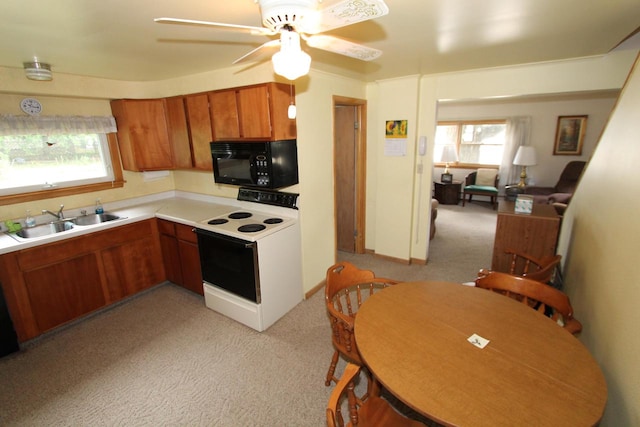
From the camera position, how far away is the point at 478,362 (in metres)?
1.26

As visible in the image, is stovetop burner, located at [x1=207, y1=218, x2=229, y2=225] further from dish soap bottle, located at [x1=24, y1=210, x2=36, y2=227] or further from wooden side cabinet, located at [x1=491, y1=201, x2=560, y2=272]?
wooden side cabinet, located at [x1=491, y1=201, x2=560, y2=272]

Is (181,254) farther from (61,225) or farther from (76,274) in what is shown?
(61,225)


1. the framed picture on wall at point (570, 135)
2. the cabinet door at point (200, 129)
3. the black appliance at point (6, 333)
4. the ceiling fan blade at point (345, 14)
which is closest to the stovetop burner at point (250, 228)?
the cabinet door at point (200, 129)

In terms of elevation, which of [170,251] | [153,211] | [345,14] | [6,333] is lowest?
[6,333]

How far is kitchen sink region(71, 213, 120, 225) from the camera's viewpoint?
3.10 meters

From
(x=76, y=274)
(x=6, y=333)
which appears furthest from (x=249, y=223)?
(x=6, y=333)

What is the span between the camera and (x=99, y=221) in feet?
10.4

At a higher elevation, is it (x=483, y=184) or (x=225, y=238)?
(x=225, y=238)

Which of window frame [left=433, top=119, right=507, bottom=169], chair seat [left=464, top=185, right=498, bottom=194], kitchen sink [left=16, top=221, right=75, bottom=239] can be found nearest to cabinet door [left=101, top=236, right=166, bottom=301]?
kitchen sink [left=16, top=221, right=75, bottom=239]

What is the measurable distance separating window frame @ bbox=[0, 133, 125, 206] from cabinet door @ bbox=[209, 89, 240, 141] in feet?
4.66

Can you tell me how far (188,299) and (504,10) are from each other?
11.5ft

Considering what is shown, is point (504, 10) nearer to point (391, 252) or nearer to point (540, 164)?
point (391, 252)

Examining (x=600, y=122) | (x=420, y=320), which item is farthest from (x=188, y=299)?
(x=600, y=122)

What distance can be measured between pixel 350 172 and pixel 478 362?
3.06 metres
